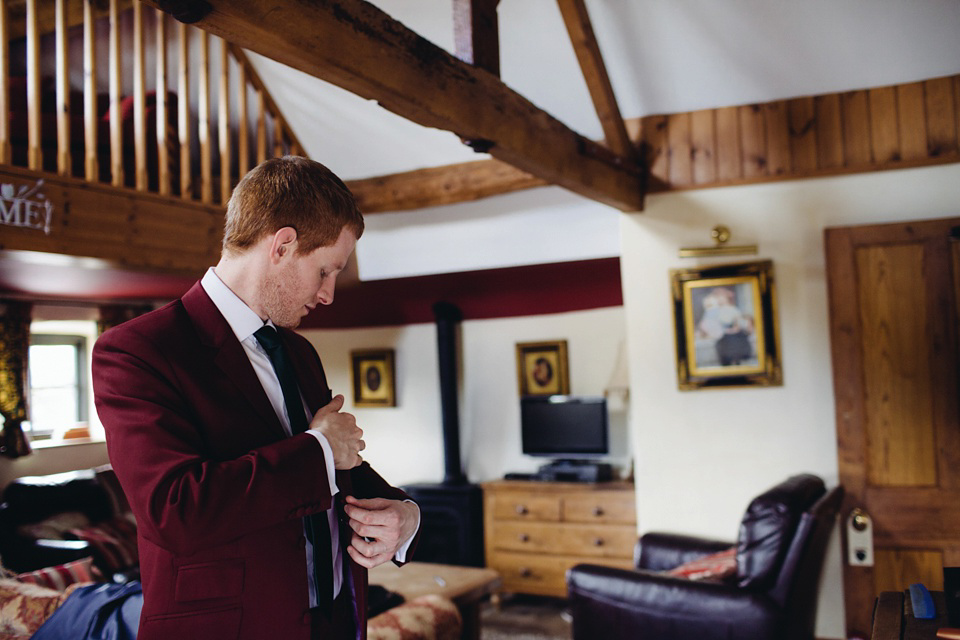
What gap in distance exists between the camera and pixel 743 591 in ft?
10.0

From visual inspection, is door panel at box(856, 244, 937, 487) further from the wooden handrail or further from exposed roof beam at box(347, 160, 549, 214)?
the wooden handrail

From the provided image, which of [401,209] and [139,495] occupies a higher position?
[401,209]

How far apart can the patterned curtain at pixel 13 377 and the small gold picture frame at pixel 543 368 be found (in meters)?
3.71

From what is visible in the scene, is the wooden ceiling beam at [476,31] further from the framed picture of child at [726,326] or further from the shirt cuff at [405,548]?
the framed picture of child at [726,326]

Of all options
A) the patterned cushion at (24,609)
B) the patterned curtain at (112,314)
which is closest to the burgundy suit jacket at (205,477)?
the patterned cushion at (24,609)

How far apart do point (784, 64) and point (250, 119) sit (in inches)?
136

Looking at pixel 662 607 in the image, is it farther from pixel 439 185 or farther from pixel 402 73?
pixel 439 185

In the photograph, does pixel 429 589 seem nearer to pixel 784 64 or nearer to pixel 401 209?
pixel 401 209

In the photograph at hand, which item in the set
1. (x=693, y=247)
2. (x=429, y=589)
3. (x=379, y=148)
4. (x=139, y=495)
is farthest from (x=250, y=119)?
(x=139, y=495)

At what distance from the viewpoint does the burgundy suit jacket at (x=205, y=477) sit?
1.10m

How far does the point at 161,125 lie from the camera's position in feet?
14.6

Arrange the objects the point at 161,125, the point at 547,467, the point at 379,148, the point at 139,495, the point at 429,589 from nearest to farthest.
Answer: the point at 139,495 → the point at 429,589 → the point at 161,125 → the point at 379,148 → the point at 547,467

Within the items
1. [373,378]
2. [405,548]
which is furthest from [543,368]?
[405,548]

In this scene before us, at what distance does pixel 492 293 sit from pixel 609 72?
2.16m
